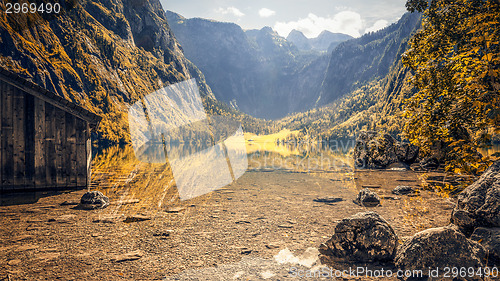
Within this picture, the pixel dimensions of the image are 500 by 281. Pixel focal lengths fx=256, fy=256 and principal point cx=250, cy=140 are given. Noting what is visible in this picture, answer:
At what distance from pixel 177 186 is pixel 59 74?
217 ft

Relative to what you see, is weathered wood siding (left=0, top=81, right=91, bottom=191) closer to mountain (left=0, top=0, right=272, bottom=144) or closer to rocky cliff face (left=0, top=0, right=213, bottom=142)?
mountain (left=0, top=0, right=272, bottom=144)

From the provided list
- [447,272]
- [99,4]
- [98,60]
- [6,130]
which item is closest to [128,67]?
[98,60]

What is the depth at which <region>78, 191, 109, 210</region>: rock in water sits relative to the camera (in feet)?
37.2

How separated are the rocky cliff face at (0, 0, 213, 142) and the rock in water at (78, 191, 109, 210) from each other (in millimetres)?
51266

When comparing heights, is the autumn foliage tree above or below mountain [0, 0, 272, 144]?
below

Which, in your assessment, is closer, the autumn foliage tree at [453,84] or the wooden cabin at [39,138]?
the autumn foliage tree at [453,84]

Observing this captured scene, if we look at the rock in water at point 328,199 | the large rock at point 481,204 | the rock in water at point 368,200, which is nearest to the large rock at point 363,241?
the large rock at point 481,204

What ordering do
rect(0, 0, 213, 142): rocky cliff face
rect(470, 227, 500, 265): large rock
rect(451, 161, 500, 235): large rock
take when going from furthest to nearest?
rect(0, 0, 213, 142): rocky cliff face < rect(451, 161, 500, 235): large rock < rect(470, 227, 500, 265): large rock

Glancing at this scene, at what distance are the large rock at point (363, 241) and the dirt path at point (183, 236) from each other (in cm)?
77

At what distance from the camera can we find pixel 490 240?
5852mm

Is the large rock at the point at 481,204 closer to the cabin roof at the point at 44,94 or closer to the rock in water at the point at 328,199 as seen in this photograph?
the rock in water at the point at 328,199

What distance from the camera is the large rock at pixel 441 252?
5.23 metres

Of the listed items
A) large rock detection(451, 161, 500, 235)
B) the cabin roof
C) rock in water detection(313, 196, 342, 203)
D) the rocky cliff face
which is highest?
the rocky cliff face

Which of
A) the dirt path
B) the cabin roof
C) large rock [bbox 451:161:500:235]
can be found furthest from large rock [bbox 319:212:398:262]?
the cabin roof
